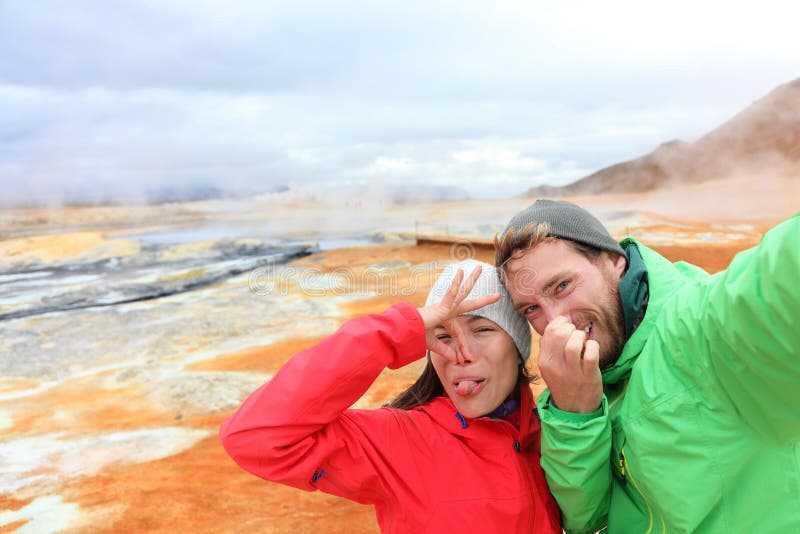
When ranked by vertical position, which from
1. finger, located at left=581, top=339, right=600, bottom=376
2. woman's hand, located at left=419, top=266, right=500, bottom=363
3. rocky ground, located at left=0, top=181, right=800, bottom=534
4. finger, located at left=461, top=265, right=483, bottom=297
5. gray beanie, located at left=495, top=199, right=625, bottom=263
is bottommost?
rocky ground, located at left=0, top=181, right=800, bottom=534

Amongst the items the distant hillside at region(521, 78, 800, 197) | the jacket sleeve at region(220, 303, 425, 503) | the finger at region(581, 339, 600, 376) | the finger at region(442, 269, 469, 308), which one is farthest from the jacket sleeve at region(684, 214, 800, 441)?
the distant hillside at region(521, 78, 800, 197)

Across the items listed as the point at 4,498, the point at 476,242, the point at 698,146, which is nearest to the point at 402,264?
the point at 476,242

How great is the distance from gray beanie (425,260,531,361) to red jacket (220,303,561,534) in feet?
0.70

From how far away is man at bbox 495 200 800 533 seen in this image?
1.09 meters

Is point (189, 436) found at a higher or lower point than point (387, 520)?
lower

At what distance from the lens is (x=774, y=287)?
989mm

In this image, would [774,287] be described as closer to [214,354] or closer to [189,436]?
[189,436]

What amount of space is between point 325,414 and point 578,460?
2.32ft

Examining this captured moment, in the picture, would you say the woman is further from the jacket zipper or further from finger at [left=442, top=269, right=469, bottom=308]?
the jacket zipper

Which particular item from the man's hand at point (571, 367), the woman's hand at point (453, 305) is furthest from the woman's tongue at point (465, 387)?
the man's hand at point (571, 367)

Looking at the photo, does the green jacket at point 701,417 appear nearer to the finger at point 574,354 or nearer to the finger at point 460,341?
the finger at point 574,354

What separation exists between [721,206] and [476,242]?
17.8 m

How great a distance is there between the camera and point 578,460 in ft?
5.38

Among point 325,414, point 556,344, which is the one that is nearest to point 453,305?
point 556,344
